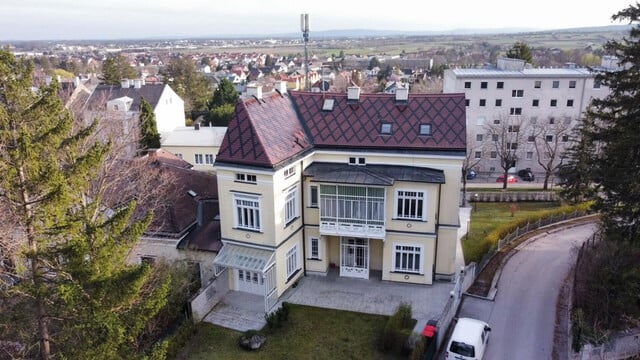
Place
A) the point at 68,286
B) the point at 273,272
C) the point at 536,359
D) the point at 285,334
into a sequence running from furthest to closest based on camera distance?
the point at 273,272
the point at 285,334
the point at 536,359
the point at 68,286

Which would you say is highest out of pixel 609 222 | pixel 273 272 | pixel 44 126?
pixel 44 126

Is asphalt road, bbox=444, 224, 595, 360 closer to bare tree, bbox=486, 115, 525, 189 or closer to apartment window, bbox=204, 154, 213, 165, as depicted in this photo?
bare tree, bbox=486, 115, 525, 189

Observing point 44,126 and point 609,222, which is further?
point 609,222

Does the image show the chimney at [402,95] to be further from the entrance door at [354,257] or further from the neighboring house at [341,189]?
the entrance door at [354,257]

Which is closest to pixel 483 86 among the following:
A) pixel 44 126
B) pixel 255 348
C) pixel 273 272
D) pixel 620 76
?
pixel 620 76

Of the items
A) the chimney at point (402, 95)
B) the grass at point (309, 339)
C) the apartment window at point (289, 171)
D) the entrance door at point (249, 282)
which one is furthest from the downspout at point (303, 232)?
the chimney at point (402, 95)

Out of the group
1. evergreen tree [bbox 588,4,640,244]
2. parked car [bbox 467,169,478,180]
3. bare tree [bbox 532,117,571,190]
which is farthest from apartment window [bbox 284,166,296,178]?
bare tree [bbox 532,117,571,190]

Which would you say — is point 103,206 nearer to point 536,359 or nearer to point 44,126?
point 44,126
